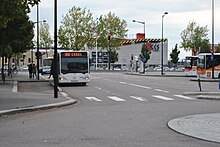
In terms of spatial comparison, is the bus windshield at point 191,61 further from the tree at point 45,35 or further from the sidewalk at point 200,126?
the sidewalk at point 200,126

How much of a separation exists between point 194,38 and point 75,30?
34.2 metres

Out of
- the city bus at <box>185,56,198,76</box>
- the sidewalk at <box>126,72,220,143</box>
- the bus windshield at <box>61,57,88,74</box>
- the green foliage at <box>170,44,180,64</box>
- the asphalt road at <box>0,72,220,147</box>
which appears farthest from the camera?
the green foliage at <box>170,44,180,64</box>

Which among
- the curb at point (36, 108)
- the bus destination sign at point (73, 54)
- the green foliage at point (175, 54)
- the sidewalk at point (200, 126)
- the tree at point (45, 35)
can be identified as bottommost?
the curb at point (36, 108)

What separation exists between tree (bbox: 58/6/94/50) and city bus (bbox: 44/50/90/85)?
38.0 metres

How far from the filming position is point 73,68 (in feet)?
115

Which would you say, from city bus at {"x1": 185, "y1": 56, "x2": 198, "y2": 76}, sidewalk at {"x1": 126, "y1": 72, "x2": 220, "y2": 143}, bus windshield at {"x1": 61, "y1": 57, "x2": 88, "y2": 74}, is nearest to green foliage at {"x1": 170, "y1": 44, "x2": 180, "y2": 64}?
city bus at {"x1": 185, "y1": 56, "x2": 198, "y2": 76}

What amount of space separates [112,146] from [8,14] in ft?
52.9

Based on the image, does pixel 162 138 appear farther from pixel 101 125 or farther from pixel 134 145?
pixel 101 125

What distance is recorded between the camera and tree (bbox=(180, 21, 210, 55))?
325ft

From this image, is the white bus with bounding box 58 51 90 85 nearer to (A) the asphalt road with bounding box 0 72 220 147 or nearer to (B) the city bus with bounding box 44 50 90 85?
(B) the city bus with bounding box 44 50 90 85

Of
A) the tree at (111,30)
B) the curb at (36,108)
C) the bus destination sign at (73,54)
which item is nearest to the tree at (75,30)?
the tree at (111,30)

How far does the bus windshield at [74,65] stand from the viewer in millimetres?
34938

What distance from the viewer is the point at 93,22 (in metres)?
80.1

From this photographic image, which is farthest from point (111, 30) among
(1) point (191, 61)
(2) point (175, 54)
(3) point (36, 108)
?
(3) point (36, 108)
